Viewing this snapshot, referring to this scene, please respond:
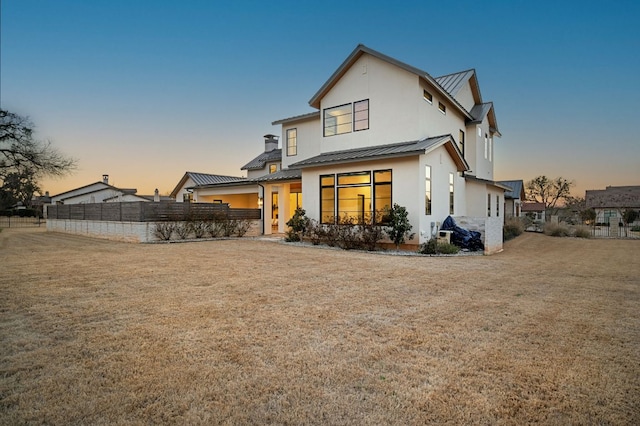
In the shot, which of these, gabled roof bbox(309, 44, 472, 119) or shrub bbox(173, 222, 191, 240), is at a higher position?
gabled roof bbox(309, 44, 472, 119)

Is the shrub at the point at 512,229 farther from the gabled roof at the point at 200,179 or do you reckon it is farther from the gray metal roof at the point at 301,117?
the gabled roof at the point at 200,179

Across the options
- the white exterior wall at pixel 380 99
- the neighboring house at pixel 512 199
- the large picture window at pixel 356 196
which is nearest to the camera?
Answer: the large picture window at pixel 356 196

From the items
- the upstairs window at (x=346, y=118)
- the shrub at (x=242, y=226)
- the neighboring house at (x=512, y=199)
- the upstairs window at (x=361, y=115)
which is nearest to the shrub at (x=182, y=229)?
the shrub at (x=242, y=226)

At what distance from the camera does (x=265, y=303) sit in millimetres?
4930

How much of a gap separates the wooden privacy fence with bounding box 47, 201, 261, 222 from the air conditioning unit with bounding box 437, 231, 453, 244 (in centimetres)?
1032

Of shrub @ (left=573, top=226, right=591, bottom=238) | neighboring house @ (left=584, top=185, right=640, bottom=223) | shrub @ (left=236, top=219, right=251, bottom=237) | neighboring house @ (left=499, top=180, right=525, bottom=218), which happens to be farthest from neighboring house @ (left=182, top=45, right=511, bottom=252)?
neighboring house @ (left=584, top=185, right=640, bottom=223)

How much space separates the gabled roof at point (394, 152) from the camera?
37.8 ft

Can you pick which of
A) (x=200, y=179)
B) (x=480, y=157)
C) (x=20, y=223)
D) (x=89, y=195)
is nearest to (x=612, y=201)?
(x=480, y=157)

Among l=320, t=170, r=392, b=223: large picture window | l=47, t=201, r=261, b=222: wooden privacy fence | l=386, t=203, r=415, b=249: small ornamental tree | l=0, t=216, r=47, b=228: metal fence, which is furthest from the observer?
l=0, t=216, r=47, b=228: metal fence

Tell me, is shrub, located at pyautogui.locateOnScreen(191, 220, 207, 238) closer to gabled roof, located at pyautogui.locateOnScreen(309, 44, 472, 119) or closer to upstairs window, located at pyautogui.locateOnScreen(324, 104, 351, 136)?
upstairs window, located at pyautogui.locateOnScreen(324, 104, 351, 136)

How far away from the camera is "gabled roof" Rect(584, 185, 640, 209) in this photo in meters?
37.9

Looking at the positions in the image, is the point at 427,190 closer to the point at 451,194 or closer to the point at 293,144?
the point at 451,194

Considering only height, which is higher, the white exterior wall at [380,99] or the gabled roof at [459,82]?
the gabled roof at [459,82]

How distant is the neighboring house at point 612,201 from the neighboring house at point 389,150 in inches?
1258
